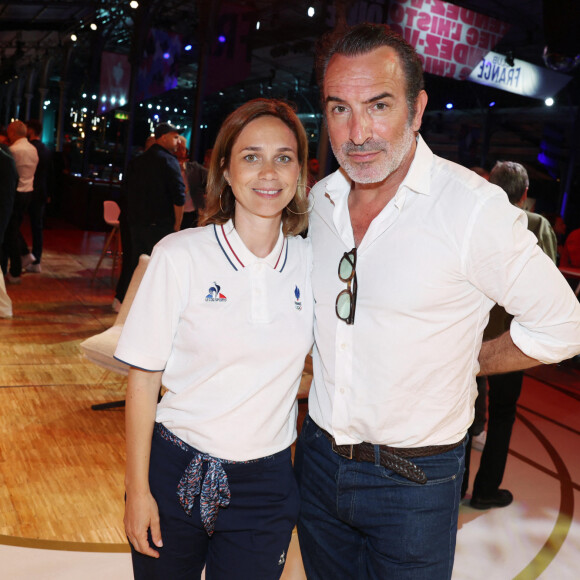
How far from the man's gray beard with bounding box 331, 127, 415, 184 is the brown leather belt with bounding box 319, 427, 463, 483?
64cm

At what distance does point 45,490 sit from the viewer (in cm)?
315

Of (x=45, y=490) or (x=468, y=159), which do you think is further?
(x=468, y=159)

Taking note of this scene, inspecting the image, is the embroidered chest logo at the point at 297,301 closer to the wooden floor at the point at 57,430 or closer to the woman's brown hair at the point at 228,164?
the woman's brown hair at the point at 228,164

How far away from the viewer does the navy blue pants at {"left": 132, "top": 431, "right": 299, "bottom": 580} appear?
156 centimetres

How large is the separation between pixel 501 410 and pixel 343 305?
6.81 feet

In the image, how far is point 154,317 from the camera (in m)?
1.51

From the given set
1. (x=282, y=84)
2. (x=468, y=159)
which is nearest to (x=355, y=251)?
(x=468, y=159)

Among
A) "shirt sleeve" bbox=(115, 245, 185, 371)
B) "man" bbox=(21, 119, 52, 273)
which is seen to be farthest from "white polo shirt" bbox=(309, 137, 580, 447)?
"man" bbox=(21, 119, 52, 273)

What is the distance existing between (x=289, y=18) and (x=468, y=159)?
475cm

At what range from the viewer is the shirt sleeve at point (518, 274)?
4.70ft

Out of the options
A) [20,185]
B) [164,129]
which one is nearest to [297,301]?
[164,129]

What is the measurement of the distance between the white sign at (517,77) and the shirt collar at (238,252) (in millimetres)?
5935

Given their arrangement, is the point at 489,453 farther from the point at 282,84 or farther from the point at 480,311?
the point at 282,84

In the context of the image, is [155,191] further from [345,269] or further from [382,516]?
[382,516]
